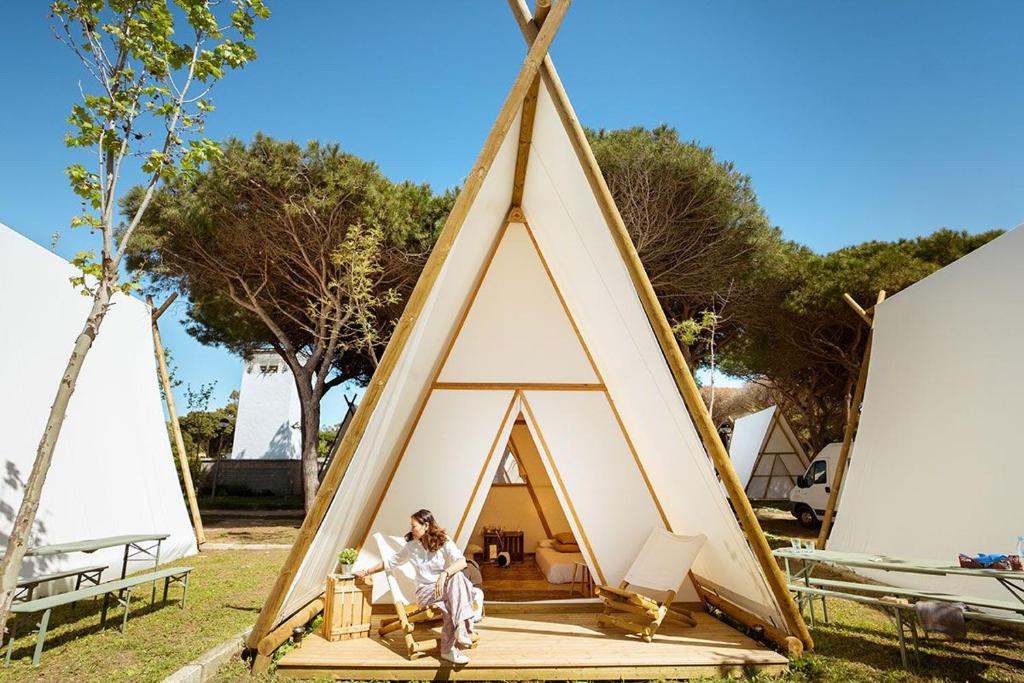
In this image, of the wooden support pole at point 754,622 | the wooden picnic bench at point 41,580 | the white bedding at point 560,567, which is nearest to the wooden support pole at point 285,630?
the wooden picnic bench at point 41,580

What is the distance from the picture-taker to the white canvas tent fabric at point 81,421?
465 centimetres

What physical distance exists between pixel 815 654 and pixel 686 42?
6.48 metres

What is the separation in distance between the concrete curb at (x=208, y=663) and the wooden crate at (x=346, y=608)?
58 cm

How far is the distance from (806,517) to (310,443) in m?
10.8

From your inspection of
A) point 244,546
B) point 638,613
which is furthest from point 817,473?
point 244,546

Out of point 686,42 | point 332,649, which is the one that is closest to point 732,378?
point 686,42

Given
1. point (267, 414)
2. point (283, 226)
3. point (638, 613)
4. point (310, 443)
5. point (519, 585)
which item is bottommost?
point (519, 585)

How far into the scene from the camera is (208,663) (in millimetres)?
3023

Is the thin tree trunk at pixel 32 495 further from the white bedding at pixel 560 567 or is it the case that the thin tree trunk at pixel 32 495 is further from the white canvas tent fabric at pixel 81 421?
the white bedding at pixel 560 567

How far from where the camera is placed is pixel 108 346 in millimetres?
6402

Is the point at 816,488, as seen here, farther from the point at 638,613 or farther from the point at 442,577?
the point at 442,577

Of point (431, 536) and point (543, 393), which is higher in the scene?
point (543, 393)

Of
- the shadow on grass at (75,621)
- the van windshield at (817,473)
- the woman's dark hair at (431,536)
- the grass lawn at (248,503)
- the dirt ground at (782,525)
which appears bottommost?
the grass lawn at (248,503)

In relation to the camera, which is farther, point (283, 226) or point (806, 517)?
point (806, 517)
